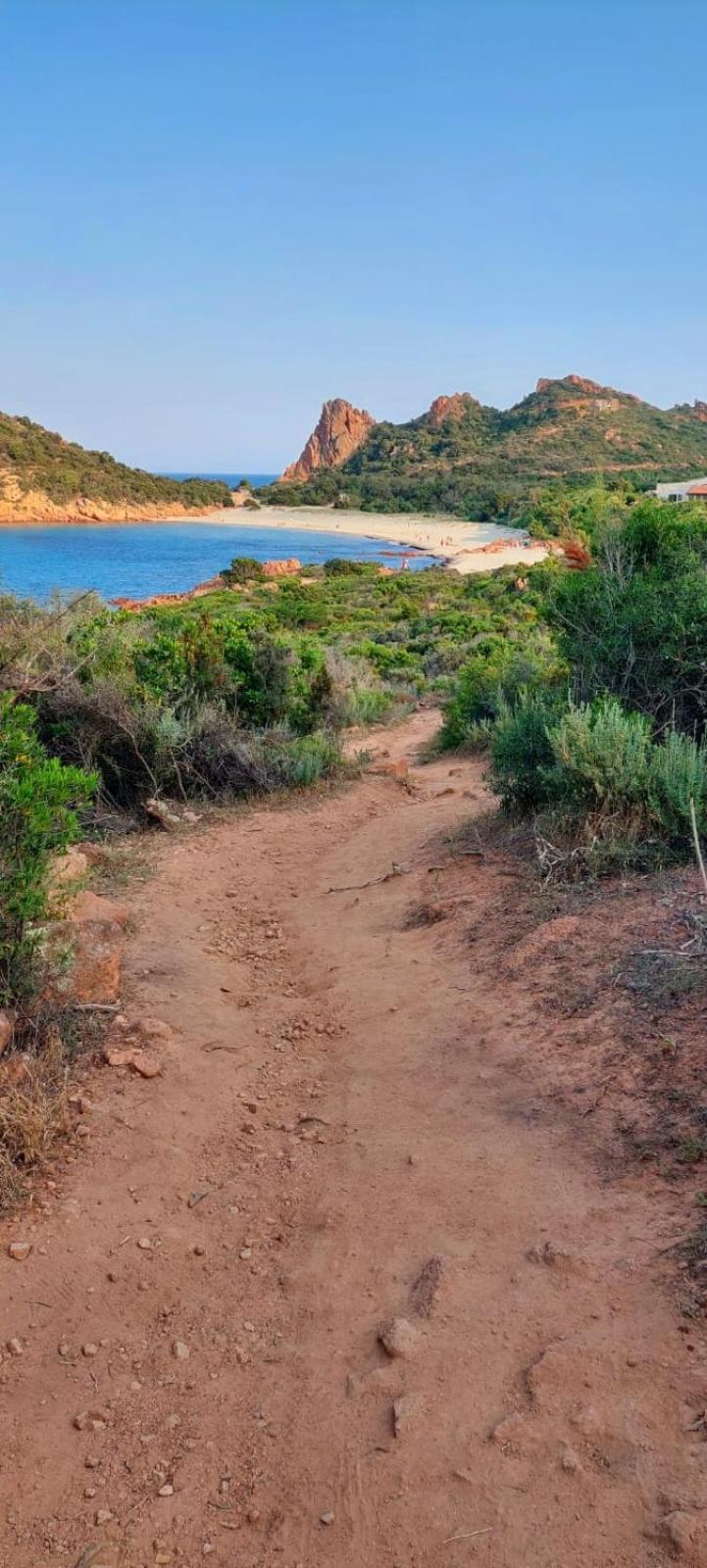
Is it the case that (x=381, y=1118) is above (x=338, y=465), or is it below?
below

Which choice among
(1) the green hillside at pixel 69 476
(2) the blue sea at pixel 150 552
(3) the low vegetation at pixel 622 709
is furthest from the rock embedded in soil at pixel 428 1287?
(1) the green hillside at pixel 69 476

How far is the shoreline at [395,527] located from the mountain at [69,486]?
0.63 m

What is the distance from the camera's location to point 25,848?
4.48m

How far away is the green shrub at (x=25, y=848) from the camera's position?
4.36m

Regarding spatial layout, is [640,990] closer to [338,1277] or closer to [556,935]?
[556,935]

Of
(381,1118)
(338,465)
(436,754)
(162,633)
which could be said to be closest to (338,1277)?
(381,1118)

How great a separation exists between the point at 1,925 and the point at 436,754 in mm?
8358

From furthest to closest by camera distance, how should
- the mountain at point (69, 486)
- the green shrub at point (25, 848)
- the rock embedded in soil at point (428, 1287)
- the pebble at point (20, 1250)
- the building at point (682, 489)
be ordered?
the mountain at point (69, 486)
the building at point (682, 489)
the green shrub at point (25, 848)
the pebble at point (20, 1250)
the rock embedded in soil at point (428, 1287)

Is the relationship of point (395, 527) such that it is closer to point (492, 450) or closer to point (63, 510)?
point (492, 450)

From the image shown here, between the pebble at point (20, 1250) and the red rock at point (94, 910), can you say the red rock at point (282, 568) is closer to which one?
the red rock at point (94, 910)

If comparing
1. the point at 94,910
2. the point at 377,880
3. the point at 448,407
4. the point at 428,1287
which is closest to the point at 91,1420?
the point at 428,1287

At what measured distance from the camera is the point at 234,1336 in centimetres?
304

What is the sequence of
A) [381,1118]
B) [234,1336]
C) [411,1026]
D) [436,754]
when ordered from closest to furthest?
[234,1336]
[381,1118]
[411,1026]
[436,754]

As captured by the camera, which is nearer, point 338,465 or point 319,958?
point 319,958
